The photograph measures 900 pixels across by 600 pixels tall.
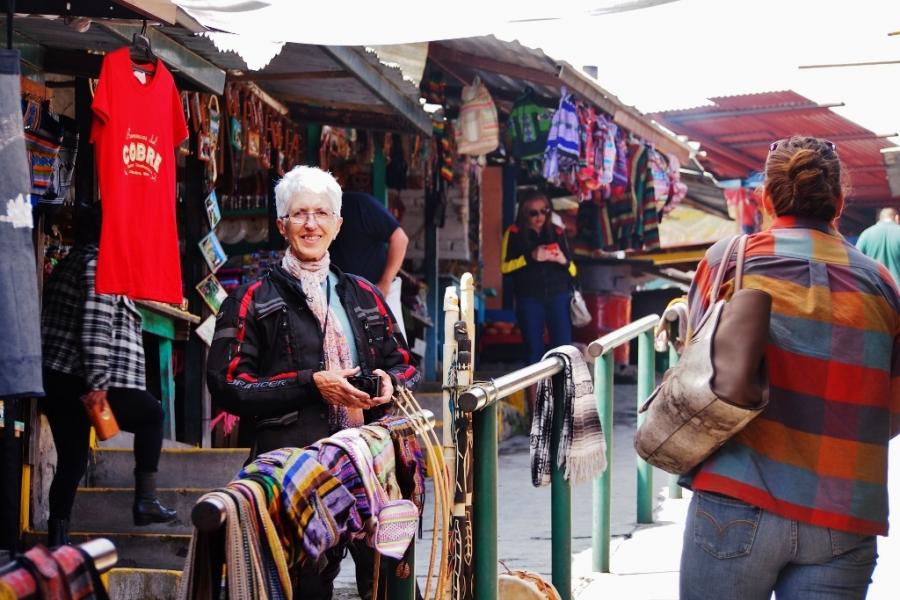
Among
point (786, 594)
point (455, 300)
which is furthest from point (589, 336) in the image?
point (786, 594)

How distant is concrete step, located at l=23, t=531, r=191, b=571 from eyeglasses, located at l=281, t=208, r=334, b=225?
2.60 metres

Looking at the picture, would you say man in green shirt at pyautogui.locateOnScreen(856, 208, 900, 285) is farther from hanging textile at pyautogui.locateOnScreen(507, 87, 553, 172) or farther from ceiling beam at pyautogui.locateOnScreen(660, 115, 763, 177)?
ceiling beam at pyautogui.locateOnScreen(660, 115, 763, 177)

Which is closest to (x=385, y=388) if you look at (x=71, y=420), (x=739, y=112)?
(x=71, y=420)

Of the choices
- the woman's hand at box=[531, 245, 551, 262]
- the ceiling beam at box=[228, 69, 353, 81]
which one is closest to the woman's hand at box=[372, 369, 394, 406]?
the ceiling beam at box=[228, 69, 353, 81]

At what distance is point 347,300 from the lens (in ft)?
14.2

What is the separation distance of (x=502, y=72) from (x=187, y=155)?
3901 millimetres

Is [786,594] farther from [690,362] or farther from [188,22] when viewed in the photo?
[188,22]

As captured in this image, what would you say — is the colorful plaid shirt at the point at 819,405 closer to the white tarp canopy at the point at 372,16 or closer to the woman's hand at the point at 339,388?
the woman's hand at the point at 339,388

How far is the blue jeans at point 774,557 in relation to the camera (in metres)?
3.18

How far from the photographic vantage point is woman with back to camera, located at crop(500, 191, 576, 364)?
12367 millimetres

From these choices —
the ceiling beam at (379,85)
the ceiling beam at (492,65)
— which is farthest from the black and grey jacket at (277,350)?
the ceiling beam at (492,65)

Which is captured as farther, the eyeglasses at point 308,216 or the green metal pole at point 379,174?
the green metal pole at point 379,174

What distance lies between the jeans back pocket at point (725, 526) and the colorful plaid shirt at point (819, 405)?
0.03 meters

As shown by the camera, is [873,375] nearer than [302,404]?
Answer: Yes
